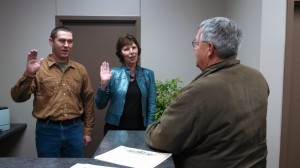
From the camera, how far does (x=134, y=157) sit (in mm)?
1273

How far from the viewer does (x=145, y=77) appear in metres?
2.41

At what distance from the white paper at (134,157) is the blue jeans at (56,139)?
1.05 meters

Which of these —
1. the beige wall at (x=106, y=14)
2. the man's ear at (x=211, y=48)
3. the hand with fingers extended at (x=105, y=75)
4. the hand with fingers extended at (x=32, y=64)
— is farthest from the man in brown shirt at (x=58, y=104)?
the man's ear at (x=211, y=48)

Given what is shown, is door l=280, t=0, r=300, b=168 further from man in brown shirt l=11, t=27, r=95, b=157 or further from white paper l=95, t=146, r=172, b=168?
→ man in brown shirt l=11, t=27, r=95, b=157

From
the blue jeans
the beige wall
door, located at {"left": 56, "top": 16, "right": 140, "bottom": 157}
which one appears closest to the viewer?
the blue jeans

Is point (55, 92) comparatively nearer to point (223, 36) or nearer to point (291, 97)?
point (223, 36)

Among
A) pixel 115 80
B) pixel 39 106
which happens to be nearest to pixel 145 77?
pixel 115 80

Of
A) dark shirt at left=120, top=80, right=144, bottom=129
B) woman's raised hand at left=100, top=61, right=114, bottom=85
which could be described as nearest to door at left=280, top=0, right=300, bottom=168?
dark shirt at left=120, top=80, right=144, bottom=129

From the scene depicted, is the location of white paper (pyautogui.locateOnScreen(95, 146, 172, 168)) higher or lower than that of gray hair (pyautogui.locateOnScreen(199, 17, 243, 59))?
lower

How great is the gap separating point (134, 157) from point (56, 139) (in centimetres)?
123

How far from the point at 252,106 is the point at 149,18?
253cm

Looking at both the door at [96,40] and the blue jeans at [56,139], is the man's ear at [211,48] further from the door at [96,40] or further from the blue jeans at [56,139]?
the door at [96,40]

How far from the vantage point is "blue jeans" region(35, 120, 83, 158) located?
227cm

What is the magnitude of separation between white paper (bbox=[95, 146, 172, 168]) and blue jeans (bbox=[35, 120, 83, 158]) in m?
1.05
